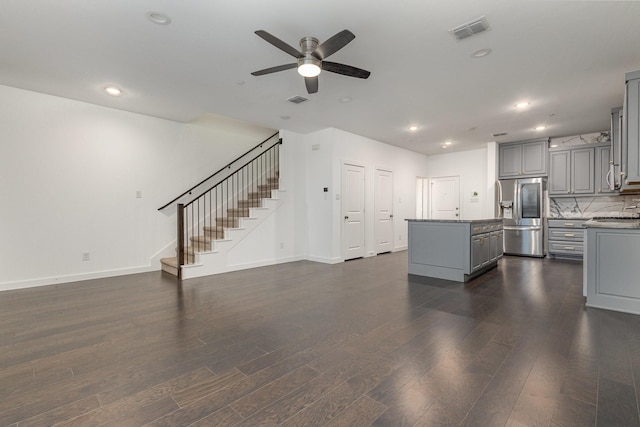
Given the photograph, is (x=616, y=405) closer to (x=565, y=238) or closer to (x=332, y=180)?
(x=332, y=180)

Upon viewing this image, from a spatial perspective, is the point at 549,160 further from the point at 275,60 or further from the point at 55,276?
the point at 55,276

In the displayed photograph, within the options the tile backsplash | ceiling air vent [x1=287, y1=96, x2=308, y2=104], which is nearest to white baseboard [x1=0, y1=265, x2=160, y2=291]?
ceiling air vent [x1=287, y1=96, x2=308, y2=104]

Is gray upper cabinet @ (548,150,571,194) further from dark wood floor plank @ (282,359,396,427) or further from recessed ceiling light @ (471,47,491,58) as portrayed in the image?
dark wood floor plank @ (282,359,396,427)

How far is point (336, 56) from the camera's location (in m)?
3.33

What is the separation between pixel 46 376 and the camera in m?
2.00

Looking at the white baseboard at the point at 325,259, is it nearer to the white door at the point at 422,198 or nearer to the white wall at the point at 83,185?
the white wall at the point at 83,185

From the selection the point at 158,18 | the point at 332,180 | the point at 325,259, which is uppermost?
the point at 158,18

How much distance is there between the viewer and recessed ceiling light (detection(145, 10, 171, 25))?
2574mm

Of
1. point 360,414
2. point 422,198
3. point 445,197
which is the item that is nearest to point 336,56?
point 360,414

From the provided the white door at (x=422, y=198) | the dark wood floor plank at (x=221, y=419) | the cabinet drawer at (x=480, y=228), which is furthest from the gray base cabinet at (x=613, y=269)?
the white door at (x=422, y=198)

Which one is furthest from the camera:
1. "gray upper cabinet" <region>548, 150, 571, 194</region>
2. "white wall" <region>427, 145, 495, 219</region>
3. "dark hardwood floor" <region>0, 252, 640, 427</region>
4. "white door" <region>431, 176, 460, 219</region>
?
"white door" <region>431, 176, 460, 219</region>

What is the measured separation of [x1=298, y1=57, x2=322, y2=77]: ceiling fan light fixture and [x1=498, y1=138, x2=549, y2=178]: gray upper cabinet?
6434 mm

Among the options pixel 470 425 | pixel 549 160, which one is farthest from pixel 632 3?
pixel 549 160

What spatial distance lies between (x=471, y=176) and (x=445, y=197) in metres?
0.92
